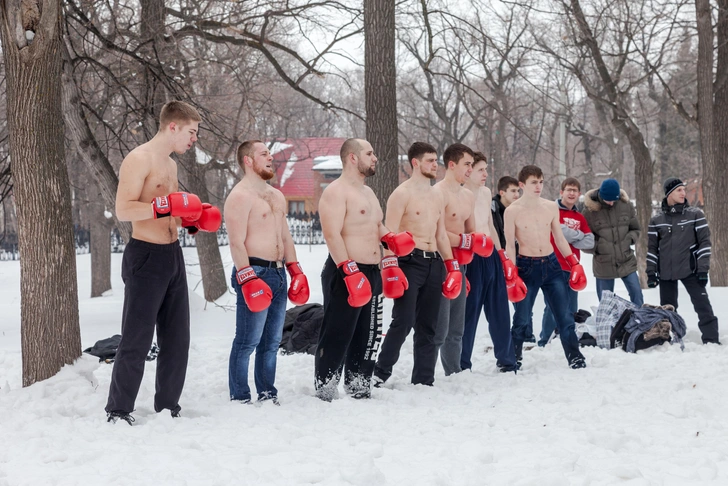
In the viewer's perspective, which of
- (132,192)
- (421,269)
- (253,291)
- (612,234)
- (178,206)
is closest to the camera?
(178,206)

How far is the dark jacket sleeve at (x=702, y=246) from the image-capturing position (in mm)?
7492

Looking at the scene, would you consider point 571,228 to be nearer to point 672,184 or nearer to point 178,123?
point 672,184

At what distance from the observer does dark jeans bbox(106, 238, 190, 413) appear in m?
4.48

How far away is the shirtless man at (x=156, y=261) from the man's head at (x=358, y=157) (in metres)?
1.17

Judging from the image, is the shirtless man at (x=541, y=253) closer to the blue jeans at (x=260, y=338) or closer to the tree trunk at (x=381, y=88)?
the tree trunk at (x=381, y=88)

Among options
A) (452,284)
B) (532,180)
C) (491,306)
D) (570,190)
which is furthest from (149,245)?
(570,190)

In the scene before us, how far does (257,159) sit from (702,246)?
4837 millimetres

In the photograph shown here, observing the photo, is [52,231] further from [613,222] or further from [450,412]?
[613,222]

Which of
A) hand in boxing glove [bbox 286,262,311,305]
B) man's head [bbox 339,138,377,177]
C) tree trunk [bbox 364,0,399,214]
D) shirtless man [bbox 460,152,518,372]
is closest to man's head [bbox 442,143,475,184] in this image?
shirtless man [bbox 460,152,518,372]

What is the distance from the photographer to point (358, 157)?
210 inches

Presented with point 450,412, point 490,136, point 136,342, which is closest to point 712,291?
point 450,412

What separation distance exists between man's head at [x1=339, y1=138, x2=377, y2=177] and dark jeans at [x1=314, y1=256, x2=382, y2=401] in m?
0.69

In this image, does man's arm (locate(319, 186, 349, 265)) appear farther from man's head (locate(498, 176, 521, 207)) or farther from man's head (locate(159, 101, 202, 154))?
man's head (locate(498, 176, 521, 207))

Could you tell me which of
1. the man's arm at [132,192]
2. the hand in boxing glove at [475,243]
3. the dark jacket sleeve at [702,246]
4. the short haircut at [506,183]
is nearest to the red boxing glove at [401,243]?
the hand in boxing glove at [475,243]
